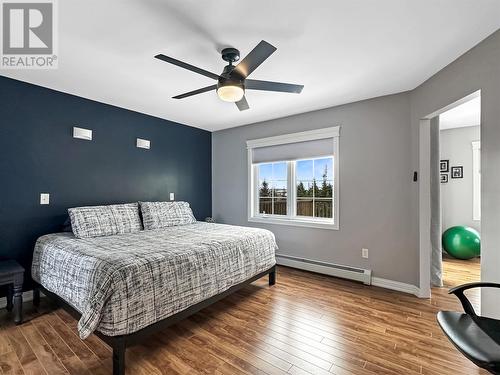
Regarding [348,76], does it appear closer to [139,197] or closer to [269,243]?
[269,243]

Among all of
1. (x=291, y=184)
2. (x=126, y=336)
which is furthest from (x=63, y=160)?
(x=291, y=184)

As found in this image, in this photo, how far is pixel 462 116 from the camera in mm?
4000

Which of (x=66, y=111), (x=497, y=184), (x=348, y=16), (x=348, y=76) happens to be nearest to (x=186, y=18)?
(x=348, y=16)

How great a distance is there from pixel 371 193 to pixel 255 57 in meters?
2.40

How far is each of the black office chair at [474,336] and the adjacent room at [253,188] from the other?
1cm

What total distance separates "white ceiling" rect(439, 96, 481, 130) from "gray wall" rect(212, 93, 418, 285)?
3.95ft

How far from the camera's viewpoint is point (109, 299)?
1652 mm

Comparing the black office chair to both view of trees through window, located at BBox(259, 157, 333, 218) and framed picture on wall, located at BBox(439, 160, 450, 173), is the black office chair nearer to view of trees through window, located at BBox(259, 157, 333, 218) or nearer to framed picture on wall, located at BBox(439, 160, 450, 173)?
view of trees through window, located at BBox(259, 157, 333, 218)

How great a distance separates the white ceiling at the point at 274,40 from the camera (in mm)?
1668

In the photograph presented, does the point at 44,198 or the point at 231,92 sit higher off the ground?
the point at 231,92

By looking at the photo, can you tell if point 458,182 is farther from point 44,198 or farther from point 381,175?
point 44,198

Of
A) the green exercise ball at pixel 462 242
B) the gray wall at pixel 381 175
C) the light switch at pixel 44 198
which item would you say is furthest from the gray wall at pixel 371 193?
the light switch at pixel 44 198

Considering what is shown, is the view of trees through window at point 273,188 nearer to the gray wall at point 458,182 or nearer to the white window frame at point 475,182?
the gray wall at point 458,182

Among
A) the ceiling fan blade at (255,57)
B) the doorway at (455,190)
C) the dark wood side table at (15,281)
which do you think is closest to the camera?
the ceiling fan blade at (255,57)
